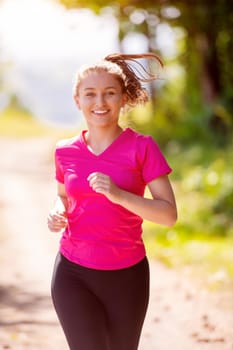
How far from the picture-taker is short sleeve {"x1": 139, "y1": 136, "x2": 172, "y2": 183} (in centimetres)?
317

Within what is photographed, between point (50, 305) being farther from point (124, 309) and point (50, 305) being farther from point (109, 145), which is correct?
point (109, 145)

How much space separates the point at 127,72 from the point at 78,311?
1249 mm

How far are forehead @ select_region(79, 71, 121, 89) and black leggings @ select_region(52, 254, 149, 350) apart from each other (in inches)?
35.4

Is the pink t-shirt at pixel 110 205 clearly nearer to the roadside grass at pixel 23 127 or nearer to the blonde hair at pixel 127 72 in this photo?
the blonde hair at pixel 127 72

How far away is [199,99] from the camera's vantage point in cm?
2094

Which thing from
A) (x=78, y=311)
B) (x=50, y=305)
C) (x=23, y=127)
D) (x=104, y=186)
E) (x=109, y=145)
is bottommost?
(x=78, y=311)

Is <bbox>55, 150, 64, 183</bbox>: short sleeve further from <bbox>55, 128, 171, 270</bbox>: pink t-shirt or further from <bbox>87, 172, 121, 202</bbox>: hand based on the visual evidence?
<bbox>87, 172, 121, 202</bbox>: hand

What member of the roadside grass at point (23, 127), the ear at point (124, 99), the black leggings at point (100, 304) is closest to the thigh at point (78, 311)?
the black leggings at point (100, 304)

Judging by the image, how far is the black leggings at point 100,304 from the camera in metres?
3.17

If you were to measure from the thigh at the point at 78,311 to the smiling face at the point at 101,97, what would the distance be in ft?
2.48

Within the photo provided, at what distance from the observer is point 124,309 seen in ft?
10.6

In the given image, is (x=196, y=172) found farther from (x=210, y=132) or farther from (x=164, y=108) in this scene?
(x=164, y=108)

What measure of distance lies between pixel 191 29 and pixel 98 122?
583 inches

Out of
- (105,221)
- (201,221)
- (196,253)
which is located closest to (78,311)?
(105,221)
